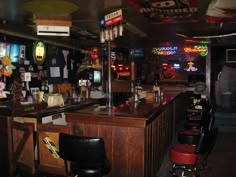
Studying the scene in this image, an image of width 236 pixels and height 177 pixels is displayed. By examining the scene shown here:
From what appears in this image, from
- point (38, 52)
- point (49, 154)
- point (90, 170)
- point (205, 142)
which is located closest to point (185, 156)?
point (205, 142)

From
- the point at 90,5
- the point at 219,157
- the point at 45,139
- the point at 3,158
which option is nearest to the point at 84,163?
the point at 45,139

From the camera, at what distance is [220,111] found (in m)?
8.26

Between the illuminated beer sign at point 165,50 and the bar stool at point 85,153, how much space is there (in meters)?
7.21

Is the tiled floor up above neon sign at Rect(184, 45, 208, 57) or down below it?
below

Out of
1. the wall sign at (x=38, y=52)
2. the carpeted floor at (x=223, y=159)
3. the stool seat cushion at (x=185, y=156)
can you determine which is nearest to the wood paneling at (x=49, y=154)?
the stool seat cushion at (x=185, y=156)

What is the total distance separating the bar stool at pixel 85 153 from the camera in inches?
89.4

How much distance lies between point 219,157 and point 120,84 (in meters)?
5.20

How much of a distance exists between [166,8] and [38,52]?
12.7 feet

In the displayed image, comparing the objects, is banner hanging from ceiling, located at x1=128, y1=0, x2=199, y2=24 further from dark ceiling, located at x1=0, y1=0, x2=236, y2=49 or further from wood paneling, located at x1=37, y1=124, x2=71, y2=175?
wood paneling, located at x1=37, y1=124, x2=71, y2=175

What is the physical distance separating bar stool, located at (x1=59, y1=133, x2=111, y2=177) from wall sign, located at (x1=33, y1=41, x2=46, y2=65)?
4.27 metres

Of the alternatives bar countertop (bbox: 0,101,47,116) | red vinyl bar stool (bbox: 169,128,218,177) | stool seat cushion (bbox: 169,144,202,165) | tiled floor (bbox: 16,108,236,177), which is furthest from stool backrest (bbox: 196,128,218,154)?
bar countertop (bbox: 0,101,47,116)

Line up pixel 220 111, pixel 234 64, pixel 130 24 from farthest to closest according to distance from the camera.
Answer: pixel 234 64, pixel 220 111, pixel 130 24

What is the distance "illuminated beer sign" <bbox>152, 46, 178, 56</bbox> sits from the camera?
9049 mm

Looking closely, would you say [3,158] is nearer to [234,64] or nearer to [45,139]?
[45,139]
